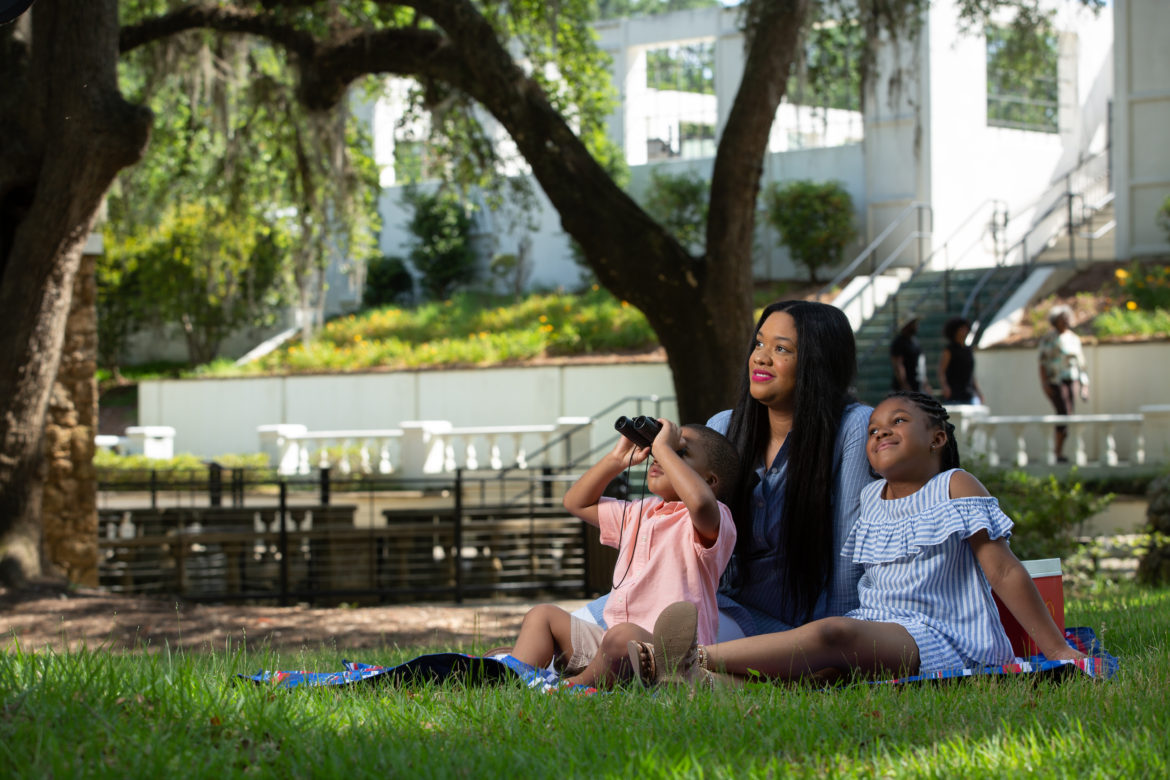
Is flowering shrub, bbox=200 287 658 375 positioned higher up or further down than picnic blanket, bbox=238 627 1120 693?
higher up

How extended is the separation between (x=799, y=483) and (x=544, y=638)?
3.36 ft

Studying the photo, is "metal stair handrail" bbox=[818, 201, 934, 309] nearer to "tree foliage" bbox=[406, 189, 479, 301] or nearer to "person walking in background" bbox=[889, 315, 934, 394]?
"person walking in background" bbox=[889, 315, 934, 394]

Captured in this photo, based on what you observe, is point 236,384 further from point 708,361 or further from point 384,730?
point 384,730

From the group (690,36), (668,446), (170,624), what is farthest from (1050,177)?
(668,446)

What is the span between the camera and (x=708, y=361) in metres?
8.78

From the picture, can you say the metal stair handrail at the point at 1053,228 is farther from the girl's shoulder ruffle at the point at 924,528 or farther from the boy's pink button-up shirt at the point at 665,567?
the boy's pink button-up shirt at the point at 665,567

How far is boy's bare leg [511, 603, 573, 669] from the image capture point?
12.5 ft

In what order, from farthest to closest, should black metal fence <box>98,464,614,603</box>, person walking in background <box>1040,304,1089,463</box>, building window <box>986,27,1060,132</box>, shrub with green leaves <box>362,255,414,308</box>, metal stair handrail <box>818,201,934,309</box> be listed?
shrub with green leaves <box>362,255,414,308</box>, building window <box>986,27,1060,132</box>, metal stair handrail <box>818,201,934,309</box>, person walking in background <box>1040,304,1089,463</box>, black metal fence <box>98,464,614,603</box>

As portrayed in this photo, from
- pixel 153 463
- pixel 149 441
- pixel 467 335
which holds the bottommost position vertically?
pixel 153 463

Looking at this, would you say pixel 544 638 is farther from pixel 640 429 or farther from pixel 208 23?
pixel 208 23

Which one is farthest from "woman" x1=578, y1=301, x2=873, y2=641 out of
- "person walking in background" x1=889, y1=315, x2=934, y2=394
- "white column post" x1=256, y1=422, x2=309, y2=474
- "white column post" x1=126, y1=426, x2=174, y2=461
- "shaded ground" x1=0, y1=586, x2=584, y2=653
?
"white column post" x1=126, y1=426, x2=174, y2=461

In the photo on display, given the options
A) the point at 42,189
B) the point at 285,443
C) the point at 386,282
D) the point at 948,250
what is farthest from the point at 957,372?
the point at 386,282

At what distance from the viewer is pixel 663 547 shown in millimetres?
3832

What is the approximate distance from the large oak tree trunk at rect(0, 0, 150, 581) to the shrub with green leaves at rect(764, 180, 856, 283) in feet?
51.5
